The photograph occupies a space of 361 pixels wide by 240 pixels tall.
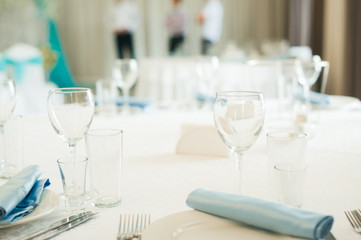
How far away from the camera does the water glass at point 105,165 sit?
889 mm

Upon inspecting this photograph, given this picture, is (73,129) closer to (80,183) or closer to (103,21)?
(80,183)

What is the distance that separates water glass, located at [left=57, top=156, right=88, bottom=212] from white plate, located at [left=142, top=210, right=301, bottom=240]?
0.17 m

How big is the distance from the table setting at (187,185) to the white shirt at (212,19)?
807 cm

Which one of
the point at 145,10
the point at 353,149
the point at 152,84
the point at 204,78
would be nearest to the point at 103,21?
the point at 145,10

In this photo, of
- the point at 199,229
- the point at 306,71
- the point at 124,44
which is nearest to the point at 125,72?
the point at 306,71

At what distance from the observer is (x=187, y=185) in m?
1.04

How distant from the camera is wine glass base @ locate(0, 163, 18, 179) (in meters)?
1.09

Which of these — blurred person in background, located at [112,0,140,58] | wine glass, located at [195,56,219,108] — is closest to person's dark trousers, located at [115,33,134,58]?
blurred person in background, located at [112,0,140,58]

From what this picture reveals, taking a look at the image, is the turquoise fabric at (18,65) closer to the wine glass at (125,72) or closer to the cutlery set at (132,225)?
the wine glass at (125,72)

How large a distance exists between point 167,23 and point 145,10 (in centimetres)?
77

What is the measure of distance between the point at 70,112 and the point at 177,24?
870 cm

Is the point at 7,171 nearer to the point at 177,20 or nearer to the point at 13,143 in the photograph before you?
the point at 13,143

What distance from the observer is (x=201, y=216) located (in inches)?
30.8

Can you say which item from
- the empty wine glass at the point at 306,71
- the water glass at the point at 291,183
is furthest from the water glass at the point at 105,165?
the empty wine glass at the point at 306,71
